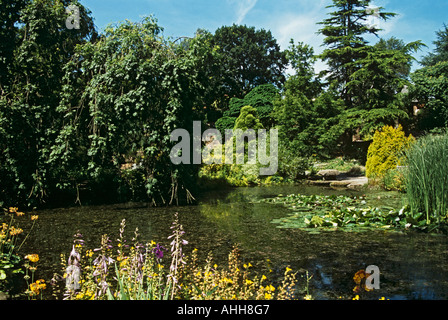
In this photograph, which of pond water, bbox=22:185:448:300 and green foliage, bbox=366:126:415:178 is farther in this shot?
green foliage, bbox=366:126:415:178

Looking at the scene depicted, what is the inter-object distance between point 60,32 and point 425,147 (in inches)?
368

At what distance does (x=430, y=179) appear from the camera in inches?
220

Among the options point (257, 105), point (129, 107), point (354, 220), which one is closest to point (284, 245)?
point (354, 220)

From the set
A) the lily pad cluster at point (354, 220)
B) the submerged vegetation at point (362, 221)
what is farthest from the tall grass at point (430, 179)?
the lily pad cluster at point (354, 220)

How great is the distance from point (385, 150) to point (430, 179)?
611cm

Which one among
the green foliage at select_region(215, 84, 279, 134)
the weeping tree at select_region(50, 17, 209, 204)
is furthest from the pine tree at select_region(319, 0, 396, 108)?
the weeping tree at select_region(50, 17, 209, 204)

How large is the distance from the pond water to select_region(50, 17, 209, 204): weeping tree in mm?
1379

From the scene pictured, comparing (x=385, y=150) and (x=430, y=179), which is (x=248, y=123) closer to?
(x=385, y=150)

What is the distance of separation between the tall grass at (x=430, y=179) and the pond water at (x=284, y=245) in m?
0.61

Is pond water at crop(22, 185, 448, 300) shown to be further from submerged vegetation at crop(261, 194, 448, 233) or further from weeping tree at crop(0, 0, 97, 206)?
weeping tree at crop(0, 0, 97, 206)

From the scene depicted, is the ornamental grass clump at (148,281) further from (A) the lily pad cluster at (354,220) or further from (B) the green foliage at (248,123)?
(B) the green foliage at (248,123)

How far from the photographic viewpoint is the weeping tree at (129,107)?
850 centimetres

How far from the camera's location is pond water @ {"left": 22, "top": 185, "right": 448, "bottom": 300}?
11.4 ft

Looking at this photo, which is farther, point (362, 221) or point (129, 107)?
point (129, 107)
